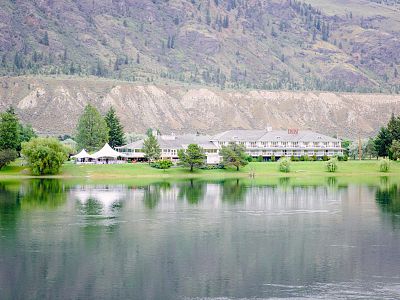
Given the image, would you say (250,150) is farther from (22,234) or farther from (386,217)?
(22,234)

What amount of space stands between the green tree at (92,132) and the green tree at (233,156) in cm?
2493

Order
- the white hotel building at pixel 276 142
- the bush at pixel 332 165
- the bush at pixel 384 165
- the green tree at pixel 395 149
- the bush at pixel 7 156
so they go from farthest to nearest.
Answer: the white hotel building at pixel 276 142 < the green tree at pixel 395 149 < the bush at pixel 384 165 < the bush at pixel 332 165 < the bush at pixel 7 156

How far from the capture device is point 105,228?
67.2m

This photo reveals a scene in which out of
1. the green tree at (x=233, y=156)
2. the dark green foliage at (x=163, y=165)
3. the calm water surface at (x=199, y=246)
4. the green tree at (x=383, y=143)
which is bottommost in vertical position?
the calm water surface at (x=199, y=246)

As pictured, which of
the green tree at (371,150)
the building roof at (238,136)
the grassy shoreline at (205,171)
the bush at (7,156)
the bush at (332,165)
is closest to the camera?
the bush at (7,156)

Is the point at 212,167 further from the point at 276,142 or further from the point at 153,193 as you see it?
the point at 153,193

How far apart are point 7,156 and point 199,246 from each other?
70664 mm

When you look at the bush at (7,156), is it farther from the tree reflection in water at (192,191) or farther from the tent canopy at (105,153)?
the tree reflection in water at (192,191)

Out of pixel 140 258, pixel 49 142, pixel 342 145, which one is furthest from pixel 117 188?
pixel 342 145

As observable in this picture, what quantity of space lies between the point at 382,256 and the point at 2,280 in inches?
928

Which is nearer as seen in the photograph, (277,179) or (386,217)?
(386,217)

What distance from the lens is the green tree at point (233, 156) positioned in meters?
132

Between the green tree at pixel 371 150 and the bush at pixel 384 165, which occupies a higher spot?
the green tree at pixel 371 150

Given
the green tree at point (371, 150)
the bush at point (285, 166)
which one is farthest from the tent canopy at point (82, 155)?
the green tree at point (371, 150)
